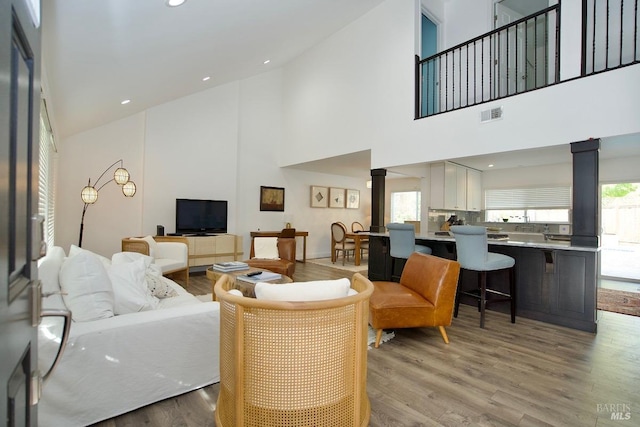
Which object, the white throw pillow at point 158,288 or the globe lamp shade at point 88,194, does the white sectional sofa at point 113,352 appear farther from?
the globe lamp shade at point 88,194

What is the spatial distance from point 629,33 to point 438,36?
283cm

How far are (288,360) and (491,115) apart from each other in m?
3.95

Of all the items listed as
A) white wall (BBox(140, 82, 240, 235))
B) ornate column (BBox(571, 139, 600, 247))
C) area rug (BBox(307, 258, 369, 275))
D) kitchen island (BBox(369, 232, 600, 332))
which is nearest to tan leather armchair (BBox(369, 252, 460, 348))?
kitchen island (BBox(369, 232, 600, 332))

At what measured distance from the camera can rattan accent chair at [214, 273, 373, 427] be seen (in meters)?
1.38

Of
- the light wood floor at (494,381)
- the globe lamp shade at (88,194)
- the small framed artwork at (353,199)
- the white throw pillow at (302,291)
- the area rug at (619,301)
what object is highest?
the small framed artwork at (353,199)

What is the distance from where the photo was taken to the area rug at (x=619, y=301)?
156 inches

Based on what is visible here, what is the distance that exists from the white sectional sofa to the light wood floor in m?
0.12

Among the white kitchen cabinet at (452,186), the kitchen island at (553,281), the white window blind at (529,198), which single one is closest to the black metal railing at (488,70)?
the white kitchen cabinet at (452,186)

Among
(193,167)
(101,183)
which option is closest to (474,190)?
(193,167)

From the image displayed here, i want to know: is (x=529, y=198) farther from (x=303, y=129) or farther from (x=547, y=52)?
(x=303, y=129)

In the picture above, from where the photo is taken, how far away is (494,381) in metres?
2.27

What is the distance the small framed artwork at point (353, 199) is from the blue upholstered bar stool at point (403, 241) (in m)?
4.76

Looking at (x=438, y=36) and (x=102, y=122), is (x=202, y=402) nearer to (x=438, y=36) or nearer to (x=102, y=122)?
(x=102, y=122)

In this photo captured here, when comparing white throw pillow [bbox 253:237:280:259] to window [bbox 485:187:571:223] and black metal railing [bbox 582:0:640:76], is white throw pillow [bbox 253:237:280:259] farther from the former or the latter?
black metal railing [bbox 582:0:640:76]
